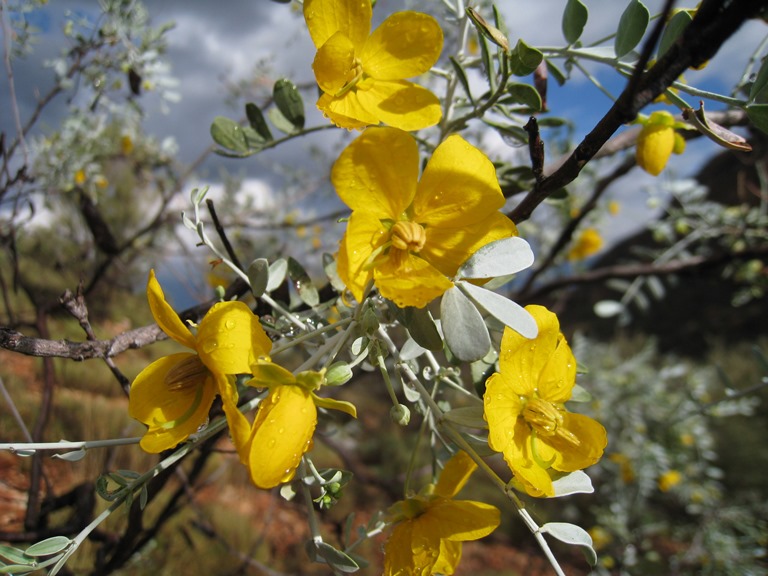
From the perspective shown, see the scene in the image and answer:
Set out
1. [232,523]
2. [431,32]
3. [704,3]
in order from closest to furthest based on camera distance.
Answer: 1. [704,3]
2. [431,32]
3. [232,523]

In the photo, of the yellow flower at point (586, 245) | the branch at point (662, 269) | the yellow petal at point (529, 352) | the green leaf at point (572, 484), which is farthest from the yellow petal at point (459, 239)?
the yellow flower at point (586, 245)

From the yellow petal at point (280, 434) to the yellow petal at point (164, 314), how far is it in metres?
0.15

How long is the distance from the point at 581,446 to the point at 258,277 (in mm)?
458

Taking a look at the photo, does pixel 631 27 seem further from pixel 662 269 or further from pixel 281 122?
pixel 662 269

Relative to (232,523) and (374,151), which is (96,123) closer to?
(374,151)

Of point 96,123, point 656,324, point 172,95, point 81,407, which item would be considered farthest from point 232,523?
point 656,324

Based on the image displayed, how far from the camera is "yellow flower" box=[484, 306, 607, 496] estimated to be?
57cm

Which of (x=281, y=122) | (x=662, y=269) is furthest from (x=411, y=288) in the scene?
(x=662, y=269)

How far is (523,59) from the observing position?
590 mm

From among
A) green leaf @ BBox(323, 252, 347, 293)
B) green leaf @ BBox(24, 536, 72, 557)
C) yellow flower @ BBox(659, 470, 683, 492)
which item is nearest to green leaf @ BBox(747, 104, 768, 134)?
green leaf @ BBox(323, 252, 347, 293)

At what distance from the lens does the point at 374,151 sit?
1.61ft

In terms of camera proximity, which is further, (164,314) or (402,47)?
(402,47)

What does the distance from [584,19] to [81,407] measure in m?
4.69

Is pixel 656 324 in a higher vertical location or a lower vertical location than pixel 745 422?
lower
